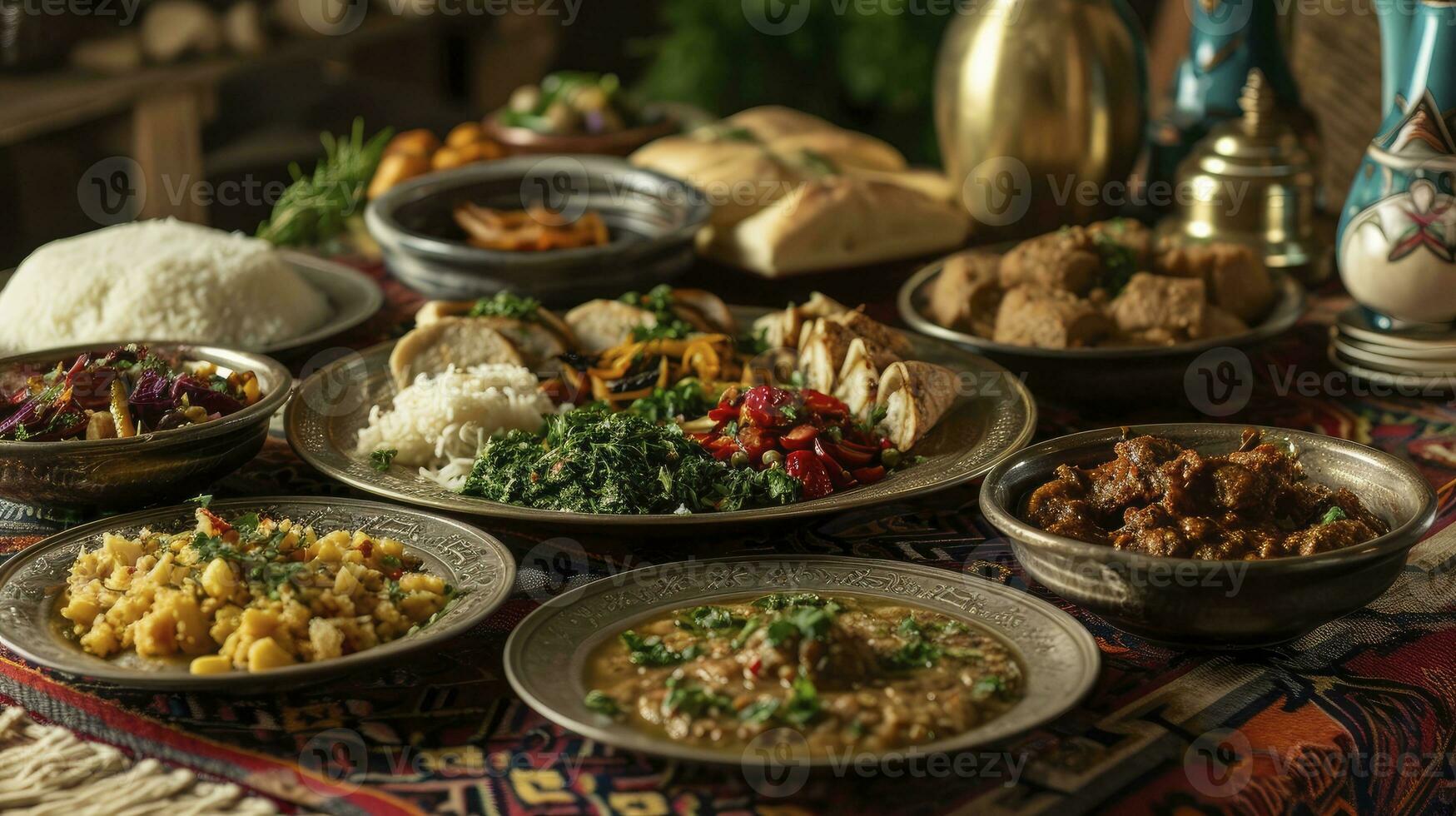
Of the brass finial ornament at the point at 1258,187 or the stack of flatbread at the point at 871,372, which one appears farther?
the brass finial ornament at the point at 1258,187

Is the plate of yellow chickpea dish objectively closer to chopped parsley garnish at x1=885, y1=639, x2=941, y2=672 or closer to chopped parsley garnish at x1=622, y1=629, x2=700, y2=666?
chopped parsley garnish at x1=622, y1=629, x2=700, y2=666

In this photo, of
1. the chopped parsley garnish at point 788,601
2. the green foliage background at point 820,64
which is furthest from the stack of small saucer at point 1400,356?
the green foliage background at point 820,64

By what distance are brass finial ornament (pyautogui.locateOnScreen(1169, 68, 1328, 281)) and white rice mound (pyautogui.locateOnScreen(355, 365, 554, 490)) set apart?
159cm

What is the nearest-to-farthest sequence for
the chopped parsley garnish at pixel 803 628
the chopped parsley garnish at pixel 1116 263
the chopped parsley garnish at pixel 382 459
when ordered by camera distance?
the chopped parsley garnish at pixel 803 628 → the chopped parsley garnish at pixel 382 459 → the chopped parsley garnish at pixel 1116 263

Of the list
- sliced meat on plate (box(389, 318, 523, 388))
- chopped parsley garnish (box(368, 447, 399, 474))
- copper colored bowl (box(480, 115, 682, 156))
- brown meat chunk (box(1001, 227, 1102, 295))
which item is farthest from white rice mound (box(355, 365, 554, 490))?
copper colored bowl (box(480, 115, 682, 156))

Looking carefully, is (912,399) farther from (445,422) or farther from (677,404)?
(445,422)

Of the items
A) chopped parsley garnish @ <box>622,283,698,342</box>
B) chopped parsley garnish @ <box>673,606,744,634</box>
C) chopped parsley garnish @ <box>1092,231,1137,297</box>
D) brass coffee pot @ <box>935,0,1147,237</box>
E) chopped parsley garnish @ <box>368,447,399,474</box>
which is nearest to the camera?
chopped parsley garnish @ <box>673,606,744,634</box>

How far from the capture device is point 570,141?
147 inches

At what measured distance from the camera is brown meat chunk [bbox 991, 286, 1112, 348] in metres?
2.30

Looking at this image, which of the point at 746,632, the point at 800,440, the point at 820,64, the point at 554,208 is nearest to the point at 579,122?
the point at 554,208

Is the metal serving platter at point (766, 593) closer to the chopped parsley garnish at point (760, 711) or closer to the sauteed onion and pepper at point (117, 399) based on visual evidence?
the chopped parsley garnish at point (760, 711)

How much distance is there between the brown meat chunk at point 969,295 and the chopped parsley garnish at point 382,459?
1070 millimetres

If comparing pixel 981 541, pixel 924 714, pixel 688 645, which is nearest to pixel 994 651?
pixel 924 714

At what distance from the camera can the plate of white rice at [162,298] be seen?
245 centimetres
